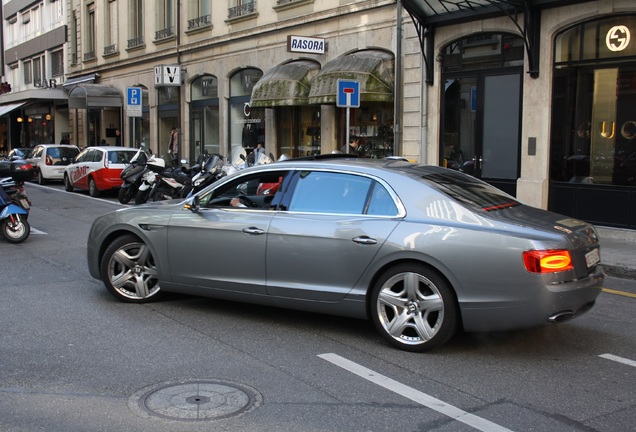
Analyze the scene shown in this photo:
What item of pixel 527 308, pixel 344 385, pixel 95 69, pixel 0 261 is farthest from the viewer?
pixel 95 69

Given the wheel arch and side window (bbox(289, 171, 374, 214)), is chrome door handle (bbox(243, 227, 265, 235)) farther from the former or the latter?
the wheel arch

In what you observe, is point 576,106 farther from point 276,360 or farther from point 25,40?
point 25,40

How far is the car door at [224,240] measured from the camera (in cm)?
611

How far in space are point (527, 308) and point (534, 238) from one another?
1.74 ft

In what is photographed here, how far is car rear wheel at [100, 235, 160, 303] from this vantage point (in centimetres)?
688

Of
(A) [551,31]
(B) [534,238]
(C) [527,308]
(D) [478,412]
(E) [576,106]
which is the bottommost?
(D) [478,412]

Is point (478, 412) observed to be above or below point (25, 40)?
below

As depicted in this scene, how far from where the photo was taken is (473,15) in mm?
14352

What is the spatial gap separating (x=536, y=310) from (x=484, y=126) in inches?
406

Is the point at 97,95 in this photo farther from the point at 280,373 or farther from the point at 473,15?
the point at 280,373

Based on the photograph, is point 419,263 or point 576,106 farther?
point 576,106

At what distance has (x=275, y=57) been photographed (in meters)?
21.4

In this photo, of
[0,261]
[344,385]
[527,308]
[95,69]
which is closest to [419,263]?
[527,308]

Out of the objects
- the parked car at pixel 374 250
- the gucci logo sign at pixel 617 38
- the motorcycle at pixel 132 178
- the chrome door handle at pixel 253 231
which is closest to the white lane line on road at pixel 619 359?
the parked car at pixel 374 250
